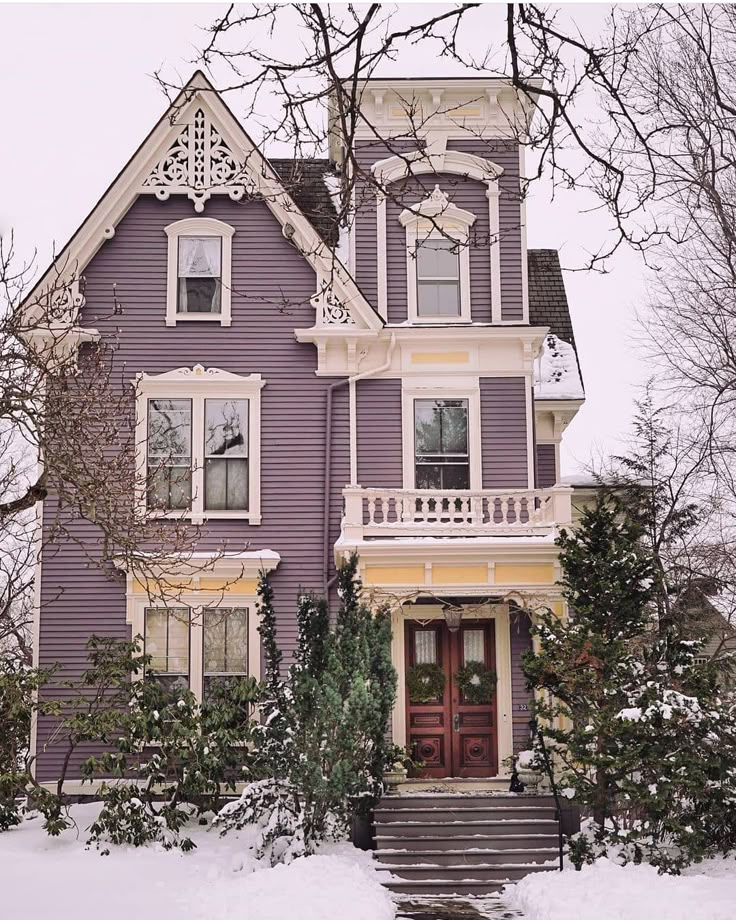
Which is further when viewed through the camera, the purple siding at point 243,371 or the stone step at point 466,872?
the purple siding at point 243,371

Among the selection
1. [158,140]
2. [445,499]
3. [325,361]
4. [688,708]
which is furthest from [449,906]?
[158,140]

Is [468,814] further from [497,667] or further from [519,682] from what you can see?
[497,667]

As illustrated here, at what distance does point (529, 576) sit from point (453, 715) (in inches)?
108

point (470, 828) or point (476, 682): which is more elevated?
point (476, 682)

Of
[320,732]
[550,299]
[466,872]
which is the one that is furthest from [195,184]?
[466,872]

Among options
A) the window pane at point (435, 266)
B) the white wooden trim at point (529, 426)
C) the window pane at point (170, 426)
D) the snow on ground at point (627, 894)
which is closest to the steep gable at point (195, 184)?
the window pane at point (435, 266)

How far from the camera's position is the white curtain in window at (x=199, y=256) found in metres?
19.7

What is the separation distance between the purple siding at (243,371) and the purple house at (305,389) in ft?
0.11

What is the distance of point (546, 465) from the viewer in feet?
70.1

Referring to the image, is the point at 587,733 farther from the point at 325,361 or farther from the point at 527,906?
the point at 325,361

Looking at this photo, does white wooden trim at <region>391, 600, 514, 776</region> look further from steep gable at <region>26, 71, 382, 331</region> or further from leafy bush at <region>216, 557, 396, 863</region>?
steep gable at <region>26, 71, 382, 331</region>

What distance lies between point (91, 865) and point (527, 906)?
5.00 meters

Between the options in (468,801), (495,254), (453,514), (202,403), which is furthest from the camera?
(495,254)

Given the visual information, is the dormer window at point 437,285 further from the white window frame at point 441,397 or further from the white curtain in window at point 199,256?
the white curtain in window at point 199,256
